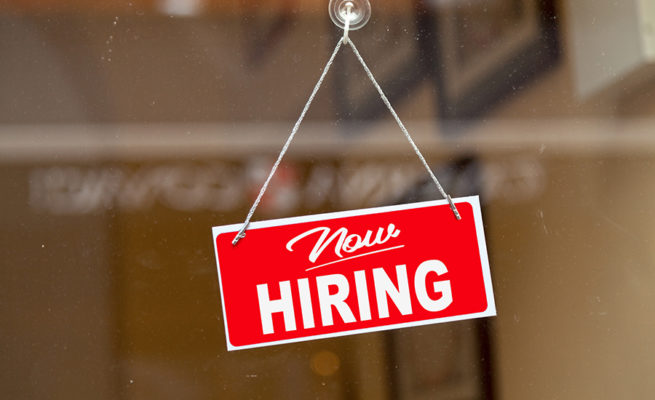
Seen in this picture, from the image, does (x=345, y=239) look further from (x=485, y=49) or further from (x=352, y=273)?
(x=485, y=49)

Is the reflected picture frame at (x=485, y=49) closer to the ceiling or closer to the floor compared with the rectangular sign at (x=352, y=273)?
closer to the ceiling

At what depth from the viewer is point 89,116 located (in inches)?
49.1

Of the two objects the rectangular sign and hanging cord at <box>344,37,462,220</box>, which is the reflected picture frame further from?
the rectangular sign

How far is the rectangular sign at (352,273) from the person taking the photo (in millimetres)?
1201

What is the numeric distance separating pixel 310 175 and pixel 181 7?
0.38 meters

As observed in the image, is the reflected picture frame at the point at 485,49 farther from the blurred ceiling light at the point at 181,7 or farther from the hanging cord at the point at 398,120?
the blurred ceiling light at the point at 181,7

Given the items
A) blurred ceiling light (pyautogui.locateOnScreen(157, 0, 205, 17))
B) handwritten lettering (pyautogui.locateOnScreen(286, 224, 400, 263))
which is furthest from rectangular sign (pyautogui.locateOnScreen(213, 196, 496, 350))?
blurred ceiling light (pyautogui.locateOnScreen(157, 0, 205, 17))

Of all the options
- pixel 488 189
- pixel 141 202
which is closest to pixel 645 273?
pixel 488 189

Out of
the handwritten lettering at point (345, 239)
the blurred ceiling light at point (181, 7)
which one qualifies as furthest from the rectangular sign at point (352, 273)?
the blurred ceiling light at point (181, 7)

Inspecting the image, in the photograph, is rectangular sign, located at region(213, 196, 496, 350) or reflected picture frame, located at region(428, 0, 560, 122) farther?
reflected picture frame, located at region(428, 0, 560, 122)

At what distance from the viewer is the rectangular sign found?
3.94 ft

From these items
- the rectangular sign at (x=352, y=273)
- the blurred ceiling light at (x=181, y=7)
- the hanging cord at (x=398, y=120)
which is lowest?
the rectangular sign at (x=352, y=273)

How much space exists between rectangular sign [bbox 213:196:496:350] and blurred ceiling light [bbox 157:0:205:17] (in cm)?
40

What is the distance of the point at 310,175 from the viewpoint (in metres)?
1.27
